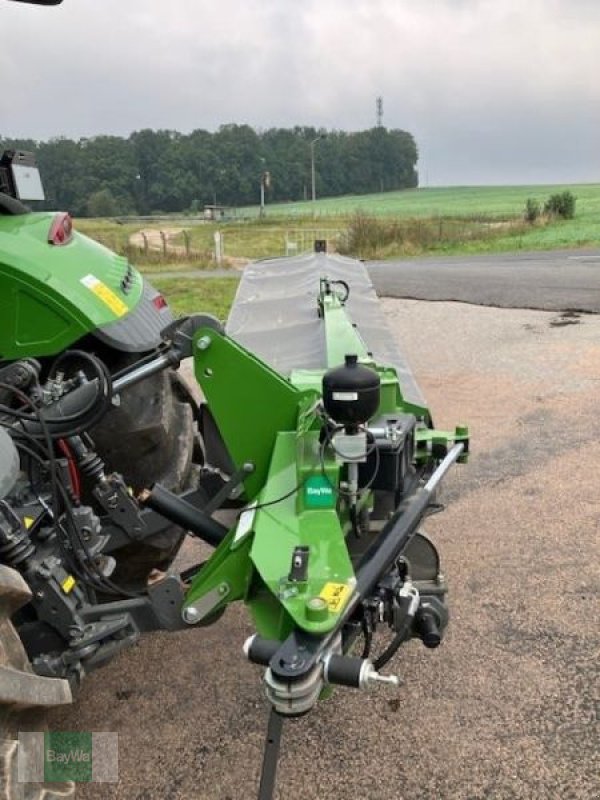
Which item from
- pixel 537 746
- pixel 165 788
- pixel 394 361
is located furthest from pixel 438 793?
pixel 394 361

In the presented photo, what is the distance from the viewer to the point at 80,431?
2184 mm

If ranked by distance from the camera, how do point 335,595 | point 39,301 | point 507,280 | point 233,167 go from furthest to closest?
1. point 233,167
2. point 507,280
3. point 39,301
4. point 335,595

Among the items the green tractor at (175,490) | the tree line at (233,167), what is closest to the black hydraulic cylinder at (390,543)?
the green tractor at (175,490)

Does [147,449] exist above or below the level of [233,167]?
below

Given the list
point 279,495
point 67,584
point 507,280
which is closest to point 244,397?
point 279,495

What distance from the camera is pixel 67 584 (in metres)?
2.07

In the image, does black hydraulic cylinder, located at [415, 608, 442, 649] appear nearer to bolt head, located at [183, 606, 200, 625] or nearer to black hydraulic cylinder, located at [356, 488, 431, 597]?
black hydraulic cylinder, located at [356, 488, 431, 597]

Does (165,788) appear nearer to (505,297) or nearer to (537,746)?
(537,746)

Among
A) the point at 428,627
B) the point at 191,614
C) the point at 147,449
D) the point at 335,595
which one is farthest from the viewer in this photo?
the point at 147,449

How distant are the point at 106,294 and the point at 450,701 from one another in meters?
1.71

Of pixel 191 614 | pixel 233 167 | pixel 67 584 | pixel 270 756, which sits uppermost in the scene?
pixel 233 167

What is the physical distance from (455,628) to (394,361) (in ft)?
3.53

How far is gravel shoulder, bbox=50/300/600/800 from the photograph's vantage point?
2266 millimetres

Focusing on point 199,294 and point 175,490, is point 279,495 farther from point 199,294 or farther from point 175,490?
point 199,294
